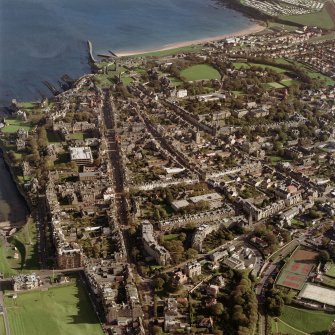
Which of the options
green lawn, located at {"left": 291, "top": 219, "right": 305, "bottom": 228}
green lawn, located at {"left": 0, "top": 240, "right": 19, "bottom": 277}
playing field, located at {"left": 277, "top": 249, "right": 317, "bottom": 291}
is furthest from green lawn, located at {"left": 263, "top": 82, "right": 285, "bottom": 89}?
green lawn, located at {"left": 0, "top": 240, "right": 19, "bottom": 277}

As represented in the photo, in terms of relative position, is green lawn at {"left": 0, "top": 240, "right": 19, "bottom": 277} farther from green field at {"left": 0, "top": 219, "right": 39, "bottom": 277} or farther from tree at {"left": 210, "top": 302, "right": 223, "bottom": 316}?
tree at {"left": 210, "top": 302, "right": 223, "bottom": 316}

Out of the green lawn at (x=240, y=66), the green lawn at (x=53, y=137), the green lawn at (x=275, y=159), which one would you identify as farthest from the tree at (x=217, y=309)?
the green lawn at (x=240, y=66)

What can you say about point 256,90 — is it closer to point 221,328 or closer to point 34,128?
point 34,128

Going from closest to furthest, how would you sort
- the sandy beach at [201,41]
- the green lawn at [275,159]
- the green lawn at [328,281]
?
the green lawn at [328,281] < the green lawn at [275,159] < the sandy beach at [201,41]

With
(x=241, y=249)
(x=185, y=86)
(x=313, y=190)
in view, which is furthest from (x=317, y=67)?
(x=241, y=249)

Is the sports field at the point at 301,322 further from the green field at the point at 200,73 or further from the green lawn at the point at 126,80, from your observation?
the green field at the point at 200,73
